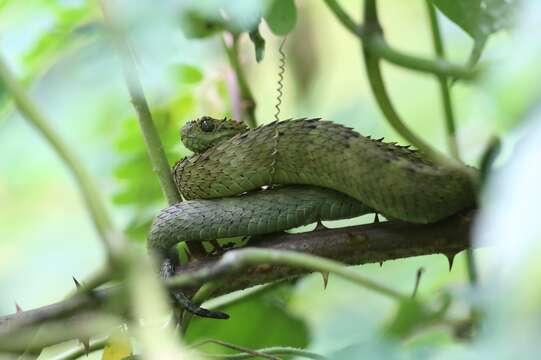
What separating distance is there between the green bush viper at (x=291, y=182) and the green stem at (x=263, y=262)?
0.58 metres

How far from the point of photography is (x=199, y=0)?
101 cm

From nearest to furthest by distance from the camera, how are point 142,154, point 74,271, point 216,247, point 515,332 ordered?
point 515,332, point 216,247, point 142,154, point 74,271

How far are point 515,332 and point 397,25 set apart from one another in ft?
18.6

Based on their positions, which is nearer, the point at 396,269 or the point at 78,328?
the point at 78,328

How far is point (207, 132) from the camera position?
2.07 m

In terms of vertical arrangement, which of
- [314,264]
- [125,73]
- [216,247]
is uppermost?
[125,73]

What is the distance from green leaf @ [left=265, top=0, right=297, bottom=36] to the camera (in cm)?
180

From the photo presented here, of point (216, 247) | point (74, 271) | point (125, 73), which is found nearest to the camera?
point (125, 73)

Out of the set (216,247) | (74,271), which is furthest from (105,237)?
(74,271)

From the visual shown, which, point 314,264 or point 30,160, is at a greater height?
point 30,160

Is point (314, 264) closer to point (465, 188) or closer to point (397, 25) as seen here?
point (465, 188)

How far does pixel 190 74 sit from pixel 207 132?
1.14 feet

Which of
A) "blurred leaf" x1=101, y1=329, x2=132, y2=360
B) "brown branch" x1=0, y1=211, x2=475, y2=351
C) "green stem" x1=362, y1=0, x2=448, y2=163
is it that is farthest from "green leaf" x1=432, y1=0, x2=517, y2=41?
"blurred leaf" x1=101, y1=329, x2=132, y2=360

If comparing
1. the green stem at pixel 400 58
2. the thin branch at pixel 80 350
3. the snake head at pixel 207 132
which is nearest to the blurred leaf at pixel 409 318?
the green stem at pixel 400 58
